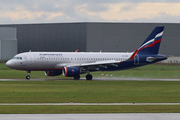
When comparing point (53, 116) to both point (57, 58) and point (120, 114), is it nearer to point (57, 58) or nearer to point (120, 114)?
point (120, 114)

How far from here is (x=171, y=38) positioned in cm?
10044

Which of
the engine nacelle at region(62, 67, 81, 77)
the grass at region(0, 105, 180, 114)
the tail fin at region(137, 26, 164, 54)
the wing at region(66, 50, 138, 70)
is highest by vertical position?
the tail fin at region(137, 26, 164, 54)

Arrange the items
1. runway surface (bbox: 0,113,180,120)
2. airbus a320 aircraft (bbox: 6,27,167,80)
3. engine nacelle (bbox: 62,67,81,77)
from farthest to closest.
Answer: airbus a320 aircraft (bbox: 6,27,167,80), engine nacelle (bbox: 62,67,81,77), runway surface (bbox: 0,113,180,120)

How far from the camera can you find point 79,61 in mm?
48094

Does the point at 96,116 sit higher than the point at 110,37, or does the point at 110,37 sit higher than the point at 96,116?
the point at 110,37

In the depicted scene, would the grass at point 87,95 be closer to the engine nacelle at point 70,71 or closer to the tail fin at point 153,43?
the engine nacelle at point 70,71

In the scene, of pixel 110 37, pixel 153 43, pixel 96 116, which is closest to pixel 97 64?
pixel 153 43

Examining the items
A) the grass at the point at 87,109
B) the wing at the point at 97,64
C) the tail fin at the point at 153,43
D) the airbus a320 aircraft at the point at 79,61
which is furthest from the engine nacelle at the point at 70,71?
the grass at the point at 87,109

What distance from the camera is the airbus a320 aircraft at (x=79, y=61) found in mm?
45250

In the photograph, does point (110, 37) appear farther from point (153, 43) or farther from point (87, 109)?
point (87, 109)

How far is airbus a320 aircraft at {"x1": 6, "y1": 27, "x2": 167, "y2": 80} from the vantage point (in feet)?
148

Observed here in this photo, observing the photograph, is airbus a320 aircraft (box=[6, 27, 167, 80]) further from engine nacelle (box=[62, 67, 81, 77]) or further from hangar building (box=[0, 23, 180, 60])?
hangar building (box=[0, 23, 180, 60])

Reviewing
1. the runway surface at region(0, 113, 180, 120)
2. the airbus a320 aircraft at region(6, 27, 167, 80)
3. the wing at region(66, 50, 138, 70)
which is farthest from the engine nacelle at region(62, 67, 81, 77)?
the runway surface at region(0, 113, 180, 120)

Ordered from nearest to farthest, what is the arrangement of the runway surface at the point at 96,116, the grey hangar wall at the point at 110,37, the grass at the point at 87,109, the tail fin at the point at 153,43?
the runway surface at the point at 96,116 → the grass at the point at 87,109 → the tail fin at the point at 153,43 → the grey hangar wall at the point at 110,37
